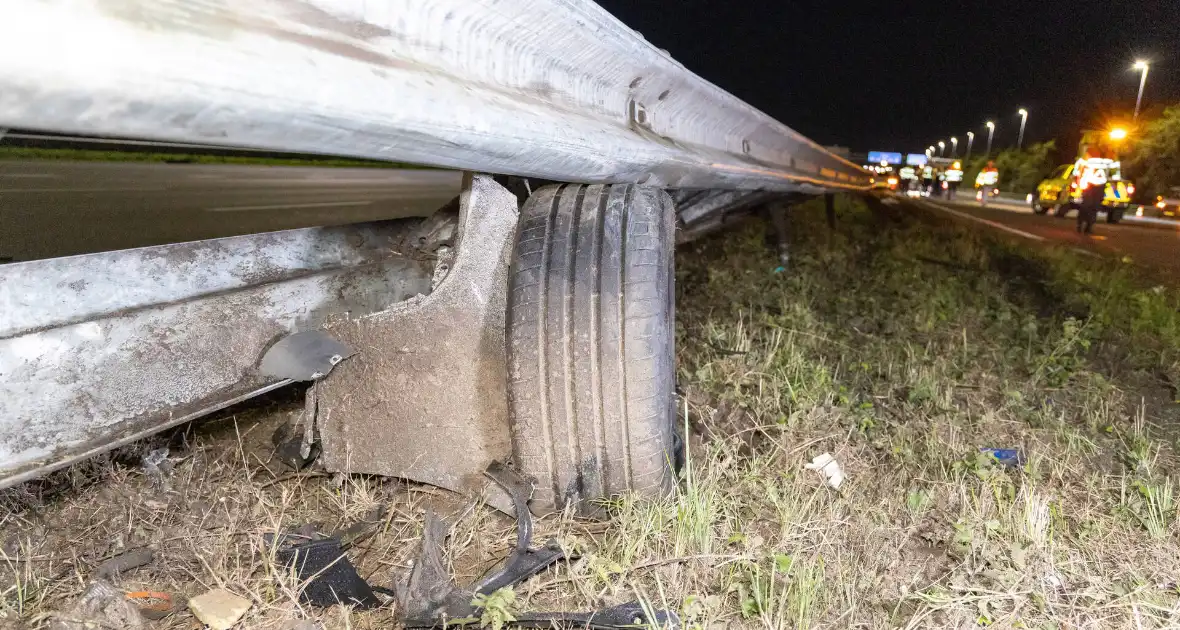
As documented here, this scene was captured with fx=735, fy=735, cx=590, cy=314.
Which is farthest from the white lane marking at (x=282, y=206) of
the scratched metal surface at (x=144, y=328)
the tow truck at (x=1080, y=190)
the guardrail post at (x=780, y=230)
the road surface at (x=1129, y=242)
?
the tow truck at (x=1080, y=190)

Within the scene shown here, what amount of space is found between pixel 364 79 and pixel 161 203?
423 cm

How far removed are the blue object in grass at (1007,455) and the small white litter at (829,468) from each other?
611mm

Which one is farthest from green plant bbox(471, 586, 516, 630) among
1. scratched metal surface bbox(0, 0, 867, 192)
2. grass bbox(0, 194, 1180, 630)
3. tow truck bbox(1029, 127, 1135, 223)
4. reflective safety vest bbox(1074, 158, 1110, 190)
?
tow truck bbox(1029, 127, 1135, 223)

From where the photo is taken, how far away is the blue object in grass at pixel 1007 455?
2.72m

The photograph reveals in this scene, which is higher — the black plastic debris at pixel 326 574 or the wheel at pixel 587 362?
the wheel at pixel 587 362

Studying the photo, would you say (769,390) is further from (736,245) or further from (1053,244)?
(1053,244)

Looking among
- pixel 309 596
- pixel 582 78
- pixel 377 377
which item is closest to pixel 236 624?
pixel 309 596

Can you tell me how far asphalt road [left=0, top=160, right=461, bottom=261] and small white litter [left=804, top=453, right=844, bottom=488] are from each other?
2568 mm

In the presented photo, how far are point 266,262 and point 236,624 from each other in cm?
91

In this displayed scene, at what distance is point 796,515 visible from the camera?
2.17 meters

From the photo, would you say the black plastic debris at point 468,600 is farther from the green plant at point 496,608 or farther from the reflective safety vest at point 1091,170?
the reflective safety vest at point 1091,170

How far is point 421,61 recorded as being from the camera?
152cm

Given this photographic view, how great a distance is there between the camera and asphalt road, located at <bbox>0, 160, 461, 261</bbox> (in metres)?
3.33

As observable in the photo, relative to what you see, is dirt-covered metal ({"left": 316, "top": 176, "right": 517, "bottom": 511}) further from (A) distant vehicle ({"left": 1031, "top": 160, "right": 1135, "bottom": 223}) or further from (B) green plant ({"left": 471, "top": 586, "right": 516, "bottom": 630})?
(A) distant vehicle ({"left": 1031, "top": 160, "right": 1135, "bottom": 223})
